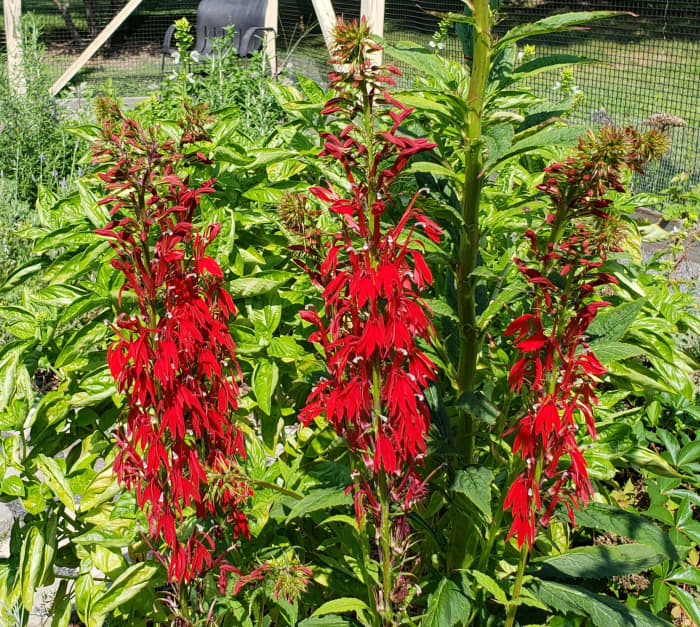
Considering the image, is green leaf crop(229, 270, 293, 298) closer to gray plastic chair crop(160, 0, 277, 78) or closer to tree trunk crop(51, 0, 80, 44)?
gray plastic chair crop(160, 0, 277, 78)

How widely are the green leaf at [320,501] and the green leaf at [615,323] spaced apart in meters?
0.54

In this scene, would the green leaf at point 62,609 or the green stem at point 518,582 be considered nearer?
the green stem at point 518,582

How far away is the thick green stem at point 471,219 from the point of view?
49.2 inches

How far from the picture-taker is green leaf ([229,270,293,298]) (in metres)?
1.62

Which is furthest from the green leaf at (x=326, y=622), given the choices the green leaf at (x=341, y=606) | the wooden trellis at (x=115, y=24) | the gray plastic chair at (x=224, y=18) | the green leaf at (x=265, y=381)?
the gray plastic chair at (x=224, y=18)

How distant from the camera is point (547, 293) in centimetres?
114

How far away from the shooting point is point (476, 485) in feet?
4.28

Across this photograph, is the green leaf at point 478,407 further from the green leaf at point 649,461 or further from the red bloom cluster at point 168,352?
the green leaf at point 649,461

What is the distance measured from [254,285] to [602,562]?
89cm

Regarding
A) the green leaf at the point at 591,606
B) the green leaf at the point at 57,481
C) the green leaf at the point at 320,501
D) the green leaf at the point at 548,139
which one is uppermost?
the green leaf at the point at 548,139

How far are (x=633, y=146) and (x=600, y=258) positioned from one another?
0.18 meters

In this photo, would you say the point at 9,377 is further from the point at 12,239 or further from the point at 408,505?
the point at 12,239

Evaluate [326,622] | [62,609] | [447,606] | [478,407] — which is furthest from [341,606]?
[62,609]

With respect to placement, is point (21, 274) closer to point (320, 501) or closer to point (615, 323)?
point (320, 501)
